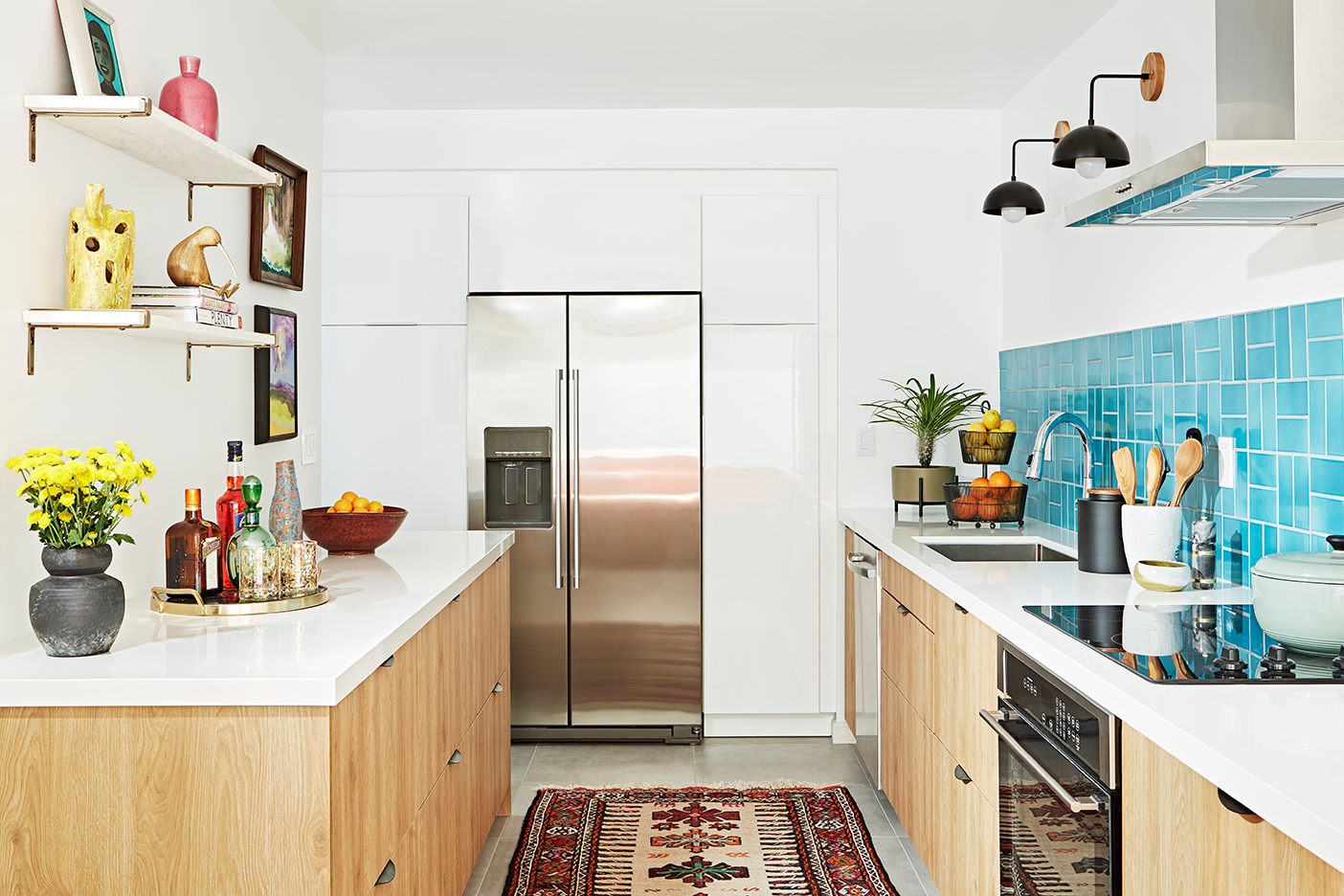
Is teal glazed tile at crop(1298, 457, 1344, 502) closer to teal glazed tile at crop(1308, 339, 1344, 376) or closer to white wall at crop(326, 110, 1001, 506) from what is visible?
teal glazed tile at crop(1308, 339, 1344, 376)

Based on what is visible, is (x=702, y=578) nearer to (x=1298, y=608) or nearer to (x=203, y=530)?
(x=203, y=530)

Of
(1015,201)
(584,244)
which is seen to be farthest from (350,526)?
(1015,201)

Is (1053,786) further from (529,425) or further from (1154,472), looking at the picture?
(529,425)

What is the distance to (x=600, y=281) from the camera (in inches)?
151

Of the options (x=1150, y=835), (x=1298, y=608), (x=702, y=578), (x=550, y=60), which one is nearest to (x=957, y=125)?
(x=550, y=60)

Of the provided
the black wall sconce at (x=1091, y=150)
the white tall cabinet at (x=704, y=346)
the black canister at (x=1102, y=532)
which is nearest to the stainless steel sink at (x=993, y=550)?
the black canister at (x=1102, y=532)

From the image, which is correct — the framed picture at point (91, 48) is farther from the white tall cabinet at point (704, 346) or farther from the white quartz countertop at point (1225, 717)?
the white quartz countertop at point (1225, 717)

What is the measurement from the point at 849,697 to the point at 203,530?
8.21ft

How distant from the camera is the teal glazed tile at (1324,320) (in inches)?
74.6

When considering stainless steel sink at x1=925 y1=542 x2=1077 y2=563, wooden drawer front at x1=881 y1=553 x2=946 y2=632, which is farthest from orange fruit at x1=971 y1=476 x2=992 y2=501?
wooden drawer front at x1=881 y1=553 x2=946 y2=632

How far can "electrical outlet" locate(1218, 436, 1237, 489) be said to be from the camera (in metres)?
2.24

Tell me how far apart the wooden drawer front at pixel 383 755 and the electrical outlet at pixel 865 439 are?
6.93 ft

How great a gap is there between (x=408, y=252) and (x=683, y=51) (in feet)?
4.36

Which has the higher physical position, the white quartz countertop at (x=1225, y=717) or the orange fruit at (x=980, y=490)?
the orange fruit at (x=980, y=490)
